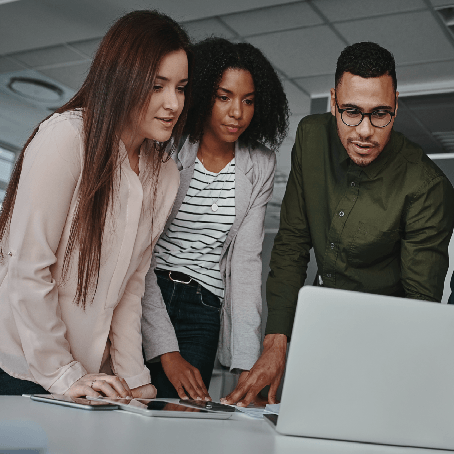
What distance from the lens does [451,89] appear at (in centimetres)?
453

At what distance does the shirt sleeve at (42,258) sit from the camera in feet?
3.64

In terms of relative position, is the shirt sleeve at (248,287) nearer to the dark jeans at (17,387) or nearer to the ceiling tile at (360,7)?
the dark jeans at (17,387)

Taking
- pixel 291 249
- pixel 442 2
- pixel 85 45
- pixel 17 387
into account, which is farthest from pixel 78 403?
pixel 85 45

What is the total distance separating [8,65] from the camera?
4.91m

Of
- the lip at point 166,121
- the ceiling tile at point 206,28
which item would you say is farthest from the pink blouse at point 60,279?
the ceiling tile at point 206,28

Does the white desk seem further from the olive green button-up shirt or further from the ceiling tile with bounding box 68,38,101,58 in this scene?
the ceiling tile with bounding box 68,38,101,58

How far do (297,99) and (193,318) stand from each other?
3.71 metres

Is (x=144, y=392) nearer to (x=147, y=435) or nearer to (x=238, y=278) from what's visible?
(x=238, y=278)

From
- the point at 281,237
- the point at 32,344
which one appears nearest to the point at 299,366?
the point at 32,344

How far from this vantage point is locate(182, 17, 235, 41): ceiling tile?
12.8 feet

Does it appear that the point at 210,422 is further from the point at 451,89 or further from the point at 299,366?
the point at 451,89

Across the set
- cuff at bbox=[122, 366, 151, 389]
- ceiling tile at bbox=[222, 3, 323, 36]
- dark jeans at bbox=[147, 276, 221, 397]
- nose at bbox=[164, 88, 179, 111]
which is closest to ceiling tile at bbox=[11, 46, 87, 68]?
ceiling tile at bbox=[222, 3, 323, 36]

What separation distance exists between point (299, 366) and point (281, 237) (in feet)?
3.05

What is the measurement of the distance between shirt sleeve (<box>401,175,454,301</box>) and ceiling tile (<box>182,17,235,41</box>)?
2671 mm
